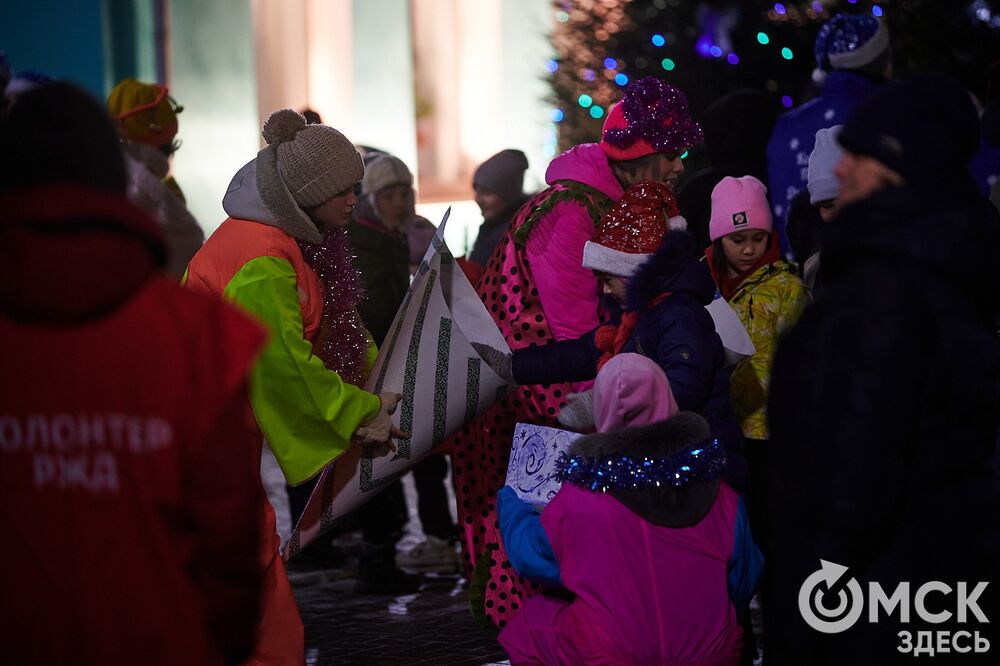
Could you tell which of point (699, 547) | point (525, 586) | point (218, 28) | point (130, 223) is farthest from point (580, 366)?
point (218, 28)

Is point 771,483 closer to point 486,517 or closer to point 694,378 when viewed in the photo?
point 694,378

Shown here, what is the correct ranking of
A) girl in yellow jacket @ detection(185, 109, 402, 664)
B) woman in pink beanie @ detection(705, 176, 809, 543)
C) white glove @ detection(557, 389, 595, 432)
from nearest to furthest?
white glove @ detection(557, 389, 595, 432)
girl in yellow jacket @ detection(185, 109, 402, 664)
woman in pink beanie @ detection(705, 176, 809, 543)

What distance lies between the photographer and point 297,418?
4875 millimetres

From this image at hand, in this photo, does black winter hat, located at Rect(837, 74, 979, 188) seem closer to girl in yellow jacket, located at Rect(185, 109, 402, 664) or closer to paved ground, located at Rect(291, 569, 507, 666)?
girl in yellow jacket, located at Rect(185, 109, 402, 664)

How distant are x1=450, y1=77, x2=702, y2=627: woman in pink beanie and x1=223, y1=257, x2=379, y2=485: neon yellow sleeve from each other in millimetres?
1190

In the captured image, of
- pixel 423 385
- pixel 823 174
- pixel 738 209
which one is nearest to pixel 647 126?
pixel 738 209

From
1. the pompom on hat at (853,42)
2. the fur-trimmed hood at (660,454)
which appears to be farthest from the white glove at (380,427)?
the pompom on hat at (853,42)

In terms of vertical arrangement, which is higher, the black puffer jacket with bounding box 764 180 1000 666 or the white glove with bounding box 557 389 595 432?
the black puffer jacket with bounding box 764 180 1000 666

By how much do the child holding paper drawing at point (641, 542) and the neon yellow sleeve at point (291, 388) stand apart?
37.1 inches

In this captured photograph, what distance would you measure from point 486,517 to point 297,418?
1.58 metres

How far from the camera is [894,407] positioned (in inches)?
116

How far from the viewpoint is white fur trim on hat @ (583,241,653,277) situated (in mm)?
5086
